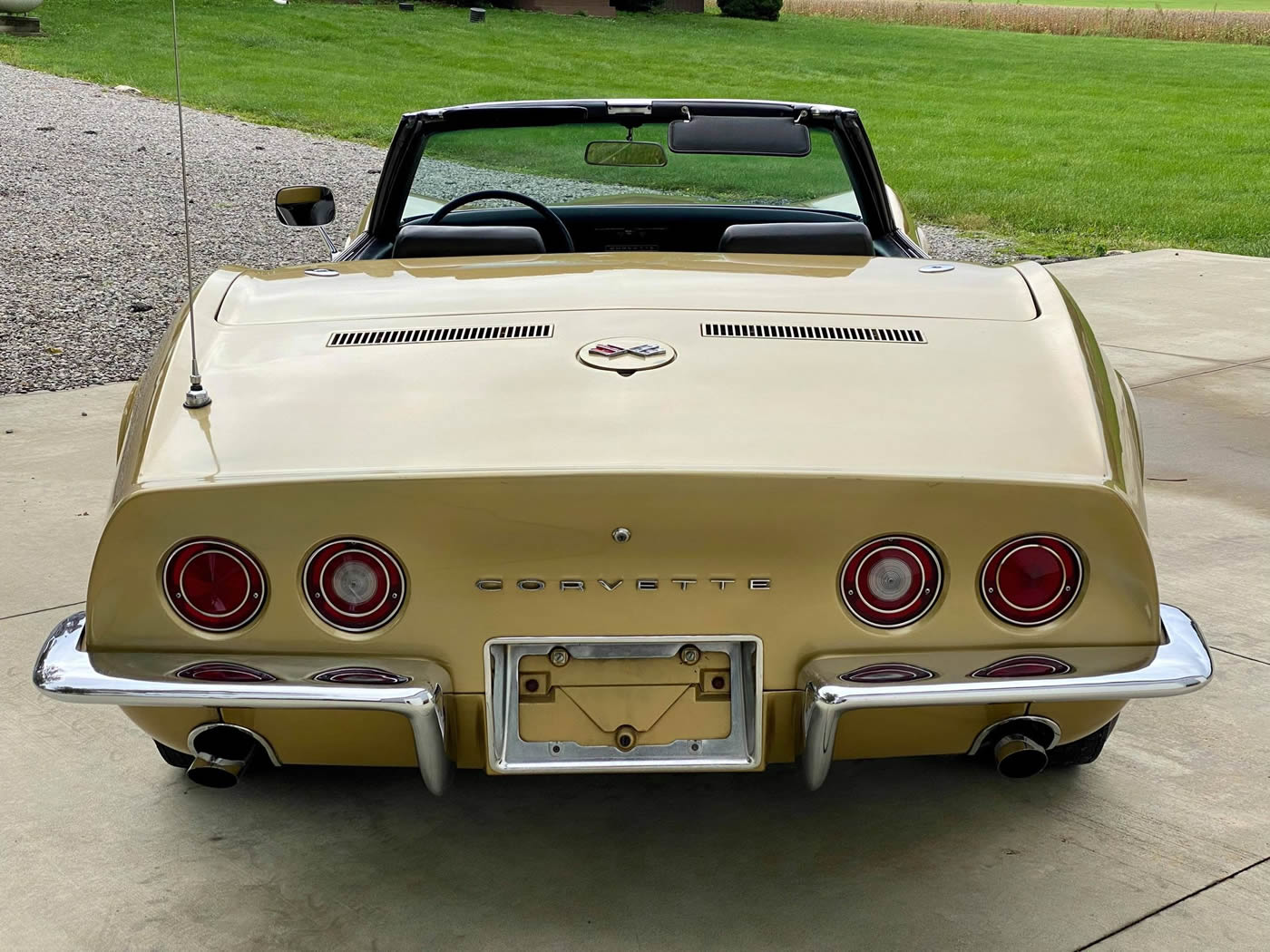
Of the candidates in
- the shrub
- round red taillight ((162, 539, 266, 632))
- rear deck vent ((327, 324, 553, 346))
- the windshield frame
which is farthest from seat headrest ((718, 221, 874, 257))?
the shrub

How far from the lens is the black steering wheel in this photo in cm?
369

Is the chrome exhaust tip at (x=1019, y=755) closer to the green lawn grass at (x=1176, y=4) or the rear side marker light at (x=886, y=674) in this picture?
the rear side marker light at (x=886, y=674)

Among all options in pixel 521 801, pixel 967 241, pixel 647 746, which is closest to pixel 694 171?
pixel 521 801

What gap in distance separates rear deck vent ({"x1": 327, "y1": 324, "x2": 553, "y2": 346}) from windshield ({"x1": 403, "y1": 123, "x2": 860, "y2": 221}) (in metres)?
1.55

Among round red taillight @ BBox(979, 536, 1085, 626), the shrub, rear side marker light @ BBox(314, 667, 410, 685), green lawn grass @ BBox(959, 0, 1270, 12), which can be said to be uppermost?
round red taillight @ BBox(979, 536, 1085, 626)

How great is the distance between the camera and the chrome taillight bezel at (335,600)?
2.21 meters

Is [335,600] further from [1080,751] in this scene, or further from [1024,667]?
[1080,751]

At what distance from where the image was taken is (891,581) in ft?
7.34

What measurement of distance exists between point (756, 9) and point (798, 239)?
41.1 m

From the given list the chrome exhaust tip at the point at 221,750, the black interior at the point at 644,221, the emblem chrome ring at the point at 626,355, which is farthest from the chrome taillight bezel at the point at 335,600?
the black interior at the point at 644,221

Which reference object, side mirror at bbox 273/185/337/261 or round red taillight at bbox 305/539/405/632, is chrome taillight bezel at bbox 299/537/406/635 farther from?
side mirror at bbox 273/185/337/261

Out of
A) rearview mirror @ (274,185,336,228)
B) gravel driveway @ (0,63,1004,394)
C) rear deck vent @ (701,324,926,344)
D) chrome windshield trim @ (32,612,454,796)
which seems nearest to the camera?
chrome windshield trim @ (32,612,454,796)

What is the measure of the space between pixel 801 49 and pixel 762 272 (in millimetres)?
32101

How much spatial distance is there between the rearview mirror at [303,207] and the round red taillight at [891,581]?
233 centimetres
